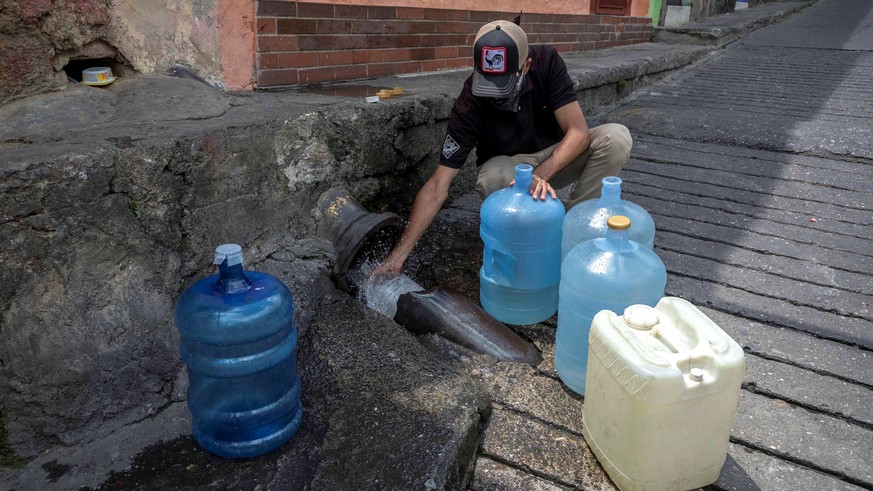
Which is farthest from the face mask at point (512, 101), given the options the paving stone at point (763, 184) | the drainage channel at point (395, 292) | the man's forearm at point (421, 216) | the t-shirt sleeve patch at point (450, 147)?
the paving stone at point (763, 184)

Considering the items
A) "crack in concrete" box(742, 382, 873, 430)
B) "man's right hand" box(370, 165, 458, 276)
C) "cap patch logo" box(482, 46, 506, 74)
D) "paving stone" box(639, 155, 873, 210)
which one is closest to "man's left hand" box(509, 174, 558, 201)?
"man's right hand" box(370, 165, 458, 276)

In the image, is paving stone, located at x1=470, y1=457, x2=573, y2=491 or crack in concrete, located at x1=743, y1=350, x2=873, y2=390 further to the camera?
crack in concrete, located at x1=743, y1=350, x2=873, y2=390

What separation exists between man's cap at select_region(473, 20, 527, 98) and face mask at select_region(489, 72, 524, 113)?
2.2 inches

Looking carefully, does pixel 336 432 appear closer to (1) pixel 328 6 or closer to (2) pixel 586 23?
(1) pixel 328 6

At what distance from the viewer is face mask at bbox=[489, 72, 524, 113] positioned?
3.13m

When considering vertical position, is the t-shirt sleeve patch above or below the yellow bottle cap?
above

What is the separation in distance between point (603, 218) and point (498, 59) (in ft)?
3.00

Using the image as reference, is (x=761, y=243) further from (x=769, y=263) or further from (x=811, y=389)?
(x=811, y=389)

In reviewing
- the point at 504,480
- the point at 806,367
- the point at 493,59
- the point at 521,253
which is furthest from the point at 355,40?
the point at 806,367

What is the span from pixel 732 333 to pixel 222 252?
222cm

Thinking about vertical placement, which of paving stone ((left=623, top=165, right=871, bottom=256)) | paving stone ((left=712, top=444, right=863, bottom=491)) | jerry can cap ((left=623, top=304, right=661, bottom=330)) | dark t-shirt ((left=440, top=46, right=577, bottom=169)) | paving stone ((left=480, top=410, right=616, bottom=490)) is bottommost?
paving stone ((left=480, top=410, right=616, bottom=490))

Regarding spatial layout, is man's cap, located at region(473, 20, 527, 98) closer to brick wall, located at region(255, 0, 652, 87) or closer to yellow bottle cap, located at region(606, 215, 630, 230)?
yellow bottle cap, located at region(606, 215, 630, 230)

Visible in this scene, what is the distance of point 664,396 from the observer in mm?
1857

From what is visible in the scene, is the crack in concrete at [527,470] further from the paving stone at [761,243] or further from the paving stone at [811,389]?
the paving stone at [761,243]
